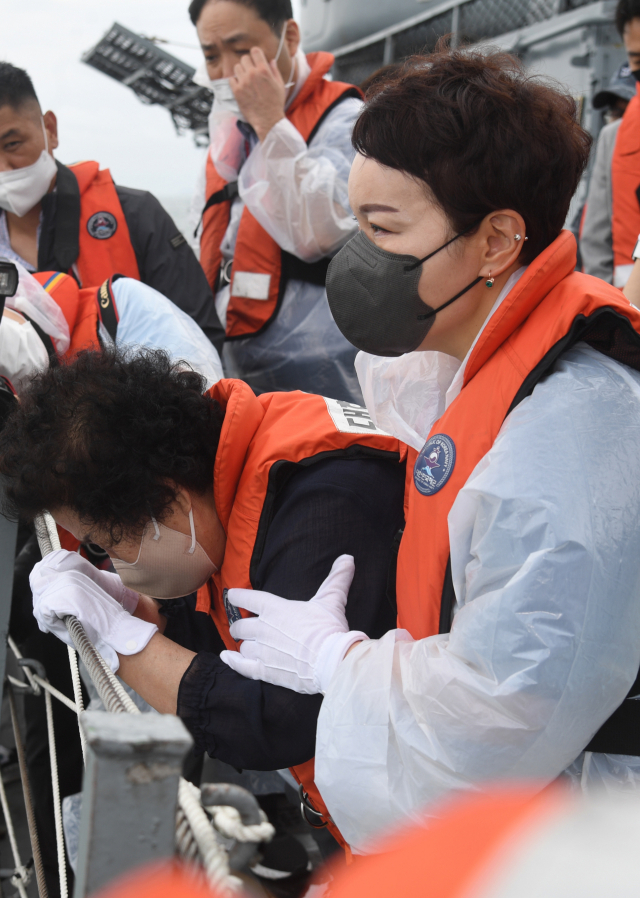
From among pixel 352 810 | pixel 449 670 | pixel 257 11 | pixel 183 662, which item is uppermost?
pixel 257 11

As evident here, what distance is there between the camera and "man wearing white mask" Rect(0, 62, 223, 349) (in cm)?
269

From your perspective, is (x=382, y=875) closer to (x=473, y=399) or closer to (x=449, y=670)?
(x=449, y=670)

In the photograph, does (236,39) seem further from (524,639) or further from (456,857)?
(456,857)

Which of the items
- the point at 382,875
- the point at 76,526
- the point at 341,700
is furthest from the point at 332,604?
the point at 382,875

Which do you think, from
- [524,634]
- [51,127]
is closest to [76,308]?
[51,127]

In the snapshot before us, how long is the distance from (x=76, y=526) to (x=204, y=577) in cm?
29

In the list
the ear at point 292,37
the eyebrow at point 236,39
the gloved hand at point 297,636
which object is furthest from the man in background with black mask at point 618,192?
the gloved hand at point 297,636

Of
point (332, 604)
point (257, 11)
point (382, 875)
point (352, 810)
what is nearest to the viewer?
point (382, 875)

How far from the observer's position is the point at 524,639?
0.93m

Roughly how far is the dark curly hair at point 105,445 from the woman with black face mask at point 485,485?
281 millimetres

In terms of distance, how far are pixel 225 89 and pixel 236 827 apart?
2.80 m

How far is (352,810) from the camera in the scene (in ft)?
3.42

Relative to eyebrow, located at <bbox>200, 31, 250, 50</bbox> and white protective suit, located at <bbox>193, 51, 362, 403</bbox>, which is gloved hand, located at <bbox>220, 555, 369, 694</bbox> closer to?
white protective suit, located at <bbox>193, 51, 362, 403</bbox>

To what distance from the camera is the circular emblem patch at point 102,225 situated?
2.76m
